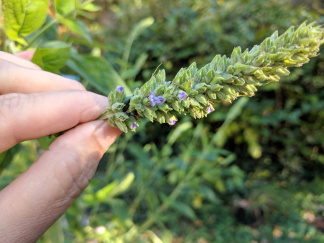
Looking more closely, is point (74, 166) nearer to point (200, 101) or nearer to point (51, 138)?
point (51, 138)

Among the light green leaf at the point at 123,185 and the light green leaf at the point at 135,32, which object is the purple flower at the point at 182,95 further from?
the light green leaf at the point at 135,32

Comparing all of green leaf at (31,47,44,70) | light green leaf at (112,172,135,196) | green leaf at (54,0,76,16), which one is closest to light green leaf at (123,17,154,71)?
light green leaf at (112,172,135,196)

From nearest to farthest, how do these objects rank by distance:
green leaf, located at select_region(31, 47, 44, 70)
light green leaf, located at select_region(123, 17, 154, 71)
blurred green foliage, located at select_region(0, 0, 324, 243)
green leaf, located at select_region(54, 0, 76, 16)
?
green leaf, located at select_region(31, 47, 44, 70), green leaf, located at select_region(54, 0, 76, 16), light green leaf, located at select_region(123, 17, 154, 71), blurred green foliage, located at select_region(0, 0, 324, 243)

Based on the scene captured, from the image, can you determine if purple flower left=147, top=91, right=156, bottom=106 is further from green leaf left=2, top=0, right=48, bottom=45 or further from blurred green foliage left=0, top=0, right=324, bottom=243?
blurred green foliage left=0, top=0, right=324, bottom=243

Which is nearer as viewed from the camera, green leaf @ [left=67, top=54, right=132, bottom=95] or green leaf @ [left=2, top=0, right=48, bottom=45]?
green leaf @ [left=2, top=0, right=48, bottom=45]

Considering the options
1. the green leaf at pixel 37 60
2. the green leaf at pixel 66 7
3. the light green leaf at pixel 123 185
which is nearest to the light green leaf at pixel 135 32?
the light green leaf at pixel 123 185

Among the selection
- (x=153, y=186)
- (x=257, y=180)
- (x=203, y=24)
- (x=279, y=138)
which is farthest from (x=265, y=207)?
(x=203, y=24)
